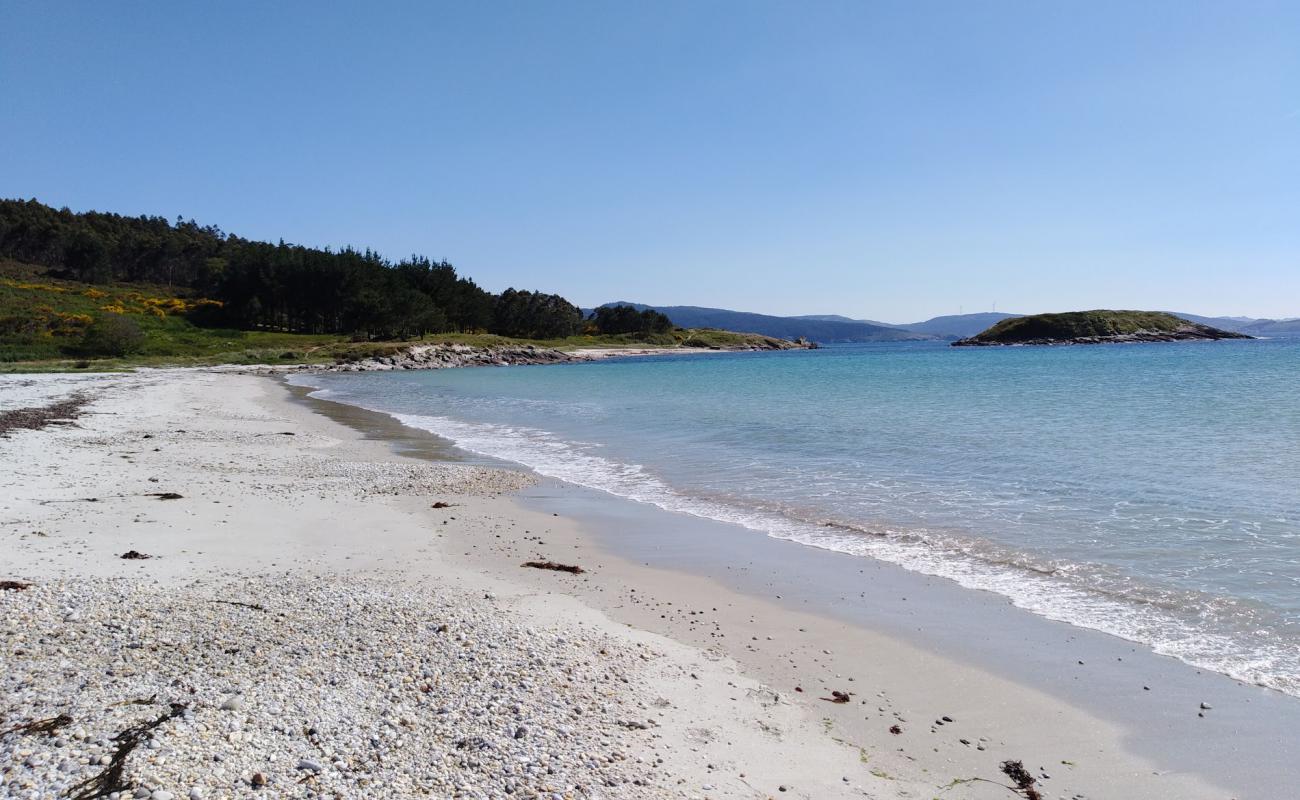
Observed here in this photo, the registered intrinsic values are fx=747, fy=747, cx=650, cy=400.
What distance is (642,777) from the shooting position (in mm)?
4031

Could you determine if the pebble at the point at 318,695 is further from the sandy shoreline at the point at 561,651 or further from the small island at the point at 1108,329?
the small island at the point at 1108,329

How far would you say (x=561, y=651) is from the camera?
573 centimetres

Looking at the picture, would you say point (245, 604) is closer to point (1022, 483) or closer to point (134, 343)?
point (1022, 483)

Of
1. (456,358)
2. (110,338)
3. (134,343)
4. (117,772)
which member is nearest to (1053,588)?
(117,772)

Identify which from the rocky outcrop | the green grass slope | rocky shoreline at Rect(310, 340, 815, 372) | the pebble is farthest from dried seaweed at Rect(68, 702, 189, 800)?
the rocky outcrop

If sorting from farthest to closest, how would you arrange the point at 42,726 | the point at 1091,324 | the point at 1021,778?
the point at 1091,324, the point at 1021,778, the point at 42,726

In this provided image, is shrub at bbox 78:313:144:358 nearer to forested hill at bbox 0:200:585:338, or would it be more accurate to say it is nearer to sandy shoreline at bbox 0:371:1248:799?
forested hill at bbox 0:200:585:338

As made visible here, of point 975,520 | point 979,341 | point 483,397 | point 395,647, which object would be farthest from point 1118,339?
point 395,647

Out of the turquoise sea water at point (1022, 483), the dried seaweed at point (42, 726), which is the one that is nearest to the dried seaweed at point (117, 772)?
the dried seaweed at point (42, 726)

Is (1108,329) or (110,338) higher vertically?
(1108,329)

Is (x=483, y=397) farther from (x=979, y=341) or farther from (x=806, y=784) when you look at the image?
(x=979, y=341)

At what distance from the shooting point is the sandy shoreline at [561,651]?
4.15 metres

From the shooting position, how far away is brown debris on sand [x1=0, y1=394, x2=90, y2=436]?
17.7 meters

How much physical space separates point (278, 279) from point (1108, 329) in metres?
134
